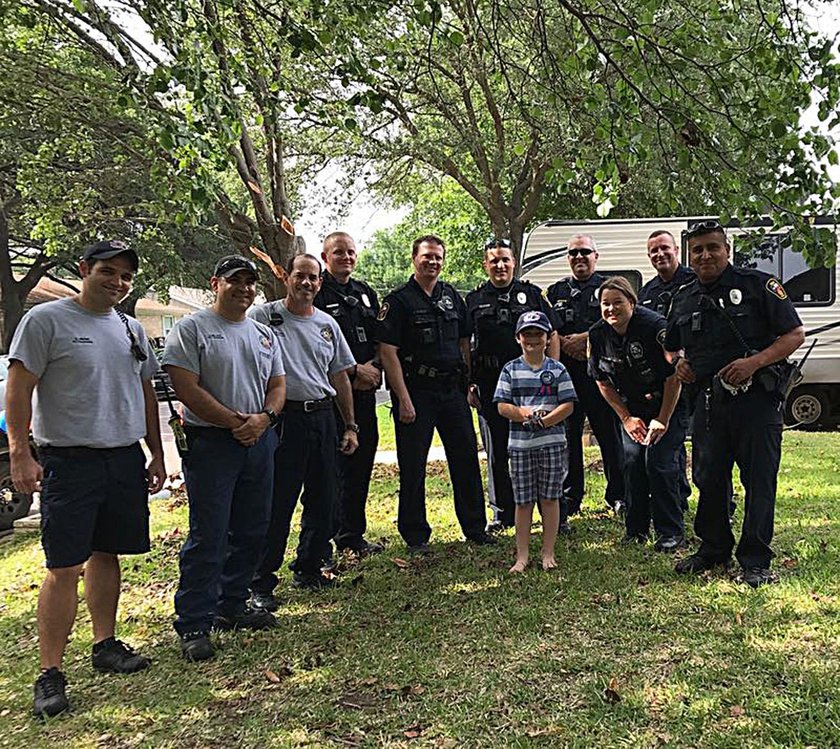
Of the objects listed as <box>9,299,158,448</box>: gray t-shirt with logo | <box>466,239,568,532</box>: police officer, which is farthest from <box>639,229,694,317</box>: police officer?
<box>9,299,158,448</box>: gray t-shirt with logo

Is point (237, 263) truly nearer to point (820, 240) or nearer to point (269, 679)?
point (269, 679)

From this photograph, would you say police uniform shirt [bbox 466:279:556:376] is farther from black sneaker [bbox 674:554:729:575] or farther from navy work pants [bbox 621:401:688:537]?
black sneaker [bbox 674:554:729:575]

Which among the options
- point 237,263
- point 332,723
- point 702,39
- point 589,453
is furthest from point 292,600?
point 589,453

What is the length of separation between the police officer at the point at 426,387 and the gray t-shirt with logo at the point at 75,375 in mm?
2140

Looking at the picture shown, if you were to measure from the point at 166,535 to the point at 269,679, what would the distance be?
339 centimetres

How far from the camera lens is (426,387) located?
5.48m

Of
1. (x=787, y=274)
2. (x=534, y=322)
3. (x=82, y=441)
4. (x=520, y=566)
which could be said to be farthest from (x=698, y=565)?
Answer: (x=787, y=274)

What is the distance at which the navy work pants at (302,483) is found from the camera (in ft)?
14.7

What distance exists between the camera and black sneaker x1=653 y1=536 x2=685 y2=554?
513cm

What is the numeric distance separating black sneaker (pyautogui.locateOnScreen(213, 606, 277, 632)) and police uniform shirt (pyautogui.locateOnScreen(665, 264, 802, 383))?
292 centimetres

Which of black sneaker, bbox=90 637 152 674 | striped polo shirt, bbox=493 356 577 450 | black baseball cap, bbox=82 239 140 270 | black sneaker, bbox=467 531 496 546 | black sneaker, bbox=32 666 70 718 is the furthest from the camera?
black sneaker, bbox=467 531 496 546

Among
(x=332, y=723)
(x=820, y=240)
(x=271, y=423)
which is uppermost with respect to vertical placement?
(x=820, y=240)

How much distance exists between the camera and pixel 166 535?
658 centimetres

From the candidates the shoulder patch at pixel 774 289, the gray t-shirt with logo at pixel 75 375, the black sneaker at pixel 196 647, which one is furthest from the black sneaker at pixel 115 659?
the shoulder patch at pixel 774 289
